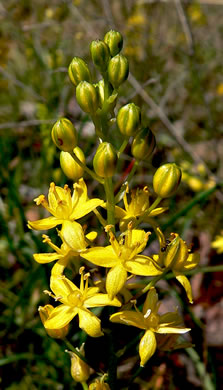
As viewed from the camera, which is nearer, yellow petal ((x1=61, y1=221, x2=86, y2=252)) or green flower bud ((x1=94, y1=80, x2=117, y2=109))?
yellow petal ((x1=61, y1=221, x2=86, y2=252))

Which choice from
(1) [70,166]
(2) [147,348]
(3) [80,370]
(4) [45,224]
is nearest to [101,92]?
(1) [70,166]

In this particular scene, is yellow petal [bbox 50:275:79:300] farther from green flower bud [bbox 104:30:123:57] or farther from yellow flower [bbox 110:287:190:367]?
green flower bud [bbox 104:30:123:57]

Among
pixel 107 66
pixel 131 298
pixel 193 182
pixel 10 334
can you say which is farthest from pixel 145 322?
pixel 193 182

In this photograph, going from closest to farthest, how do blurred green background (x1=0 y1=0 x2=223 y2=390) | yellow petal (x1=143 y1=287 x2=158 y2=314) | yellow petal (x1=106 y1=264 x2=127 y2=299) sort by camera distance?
yellow petal (x1=106 y1=264 x2=127 y2=299)
yellow petal (x1=143 y1=287 x2=158 y2=314)
blurred green background (x1=0 y1=0 x2=223 y2=390)

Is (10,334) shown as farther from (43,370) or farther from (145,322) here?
(145,322)

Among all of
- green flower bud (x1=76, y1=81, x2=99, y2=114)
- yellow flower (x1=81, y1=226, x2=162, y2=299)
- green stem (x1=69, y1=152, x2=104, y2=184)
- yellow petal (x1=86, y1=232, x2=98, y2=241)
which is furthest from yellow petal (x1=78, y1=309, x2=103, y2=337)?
green flower bud (x1=76, y1=81, x2=99, y2=114)

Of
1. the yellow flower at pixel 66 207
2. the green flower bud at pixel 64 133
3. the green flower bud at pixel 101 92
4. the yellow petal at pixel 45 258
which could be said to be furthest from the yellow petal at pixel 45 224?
the green flower bud at pixel 101 92
